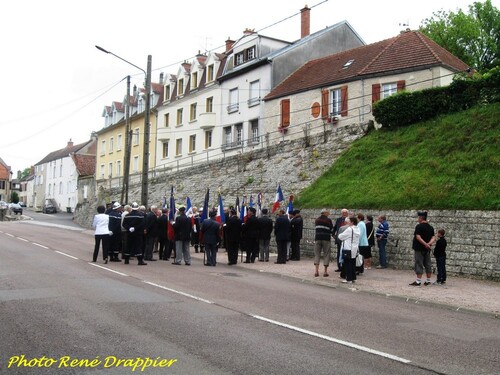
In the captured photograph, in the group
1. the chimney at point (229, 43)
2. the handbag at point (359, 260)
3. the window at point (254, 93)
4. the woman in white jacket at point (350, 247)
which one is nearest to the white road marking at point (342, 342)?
the woman in white jacket at point (350, 247)

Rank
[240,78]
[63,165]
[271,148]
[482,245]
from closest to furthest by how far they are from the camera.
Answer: [482,245] → [271,148] → [240,78] → [63,165]

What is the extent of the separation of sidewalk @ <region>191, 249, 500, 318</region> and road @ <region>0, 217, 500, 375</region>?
561 millimetres

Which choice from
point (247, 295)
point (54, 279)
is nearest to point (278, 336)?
point (247, 295)

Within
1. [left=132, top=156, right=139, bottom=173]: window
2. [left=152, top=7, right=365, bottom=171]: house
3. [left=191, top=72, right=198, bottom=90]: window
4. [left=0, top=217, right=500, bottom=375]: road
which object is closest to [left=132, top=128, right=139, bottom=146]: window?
[left=132, top=156, right=139, bottom=173]: window

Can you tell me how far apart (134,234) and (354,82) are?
20.0 m

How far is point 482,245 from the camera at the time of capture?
564 inches

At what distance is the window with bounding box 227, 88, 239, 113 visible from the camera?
41.4 m

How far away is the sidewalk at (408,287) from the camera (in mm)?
10609

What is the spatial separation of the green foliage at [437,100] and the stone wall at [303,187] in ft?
7.18

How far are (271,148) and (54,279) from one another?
68.1ft

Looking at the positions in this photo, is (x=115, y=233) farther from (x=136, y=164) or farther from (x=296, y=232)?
(x=136, y=164)

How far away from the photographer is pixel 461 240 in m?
14.9

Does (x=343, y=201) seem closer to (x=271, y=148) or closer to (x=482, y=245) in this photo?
(x=482, y=245)

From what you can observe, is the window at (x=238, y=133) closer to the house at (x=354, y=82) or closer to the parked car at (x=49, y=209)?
the house at (x=354, y=82)
